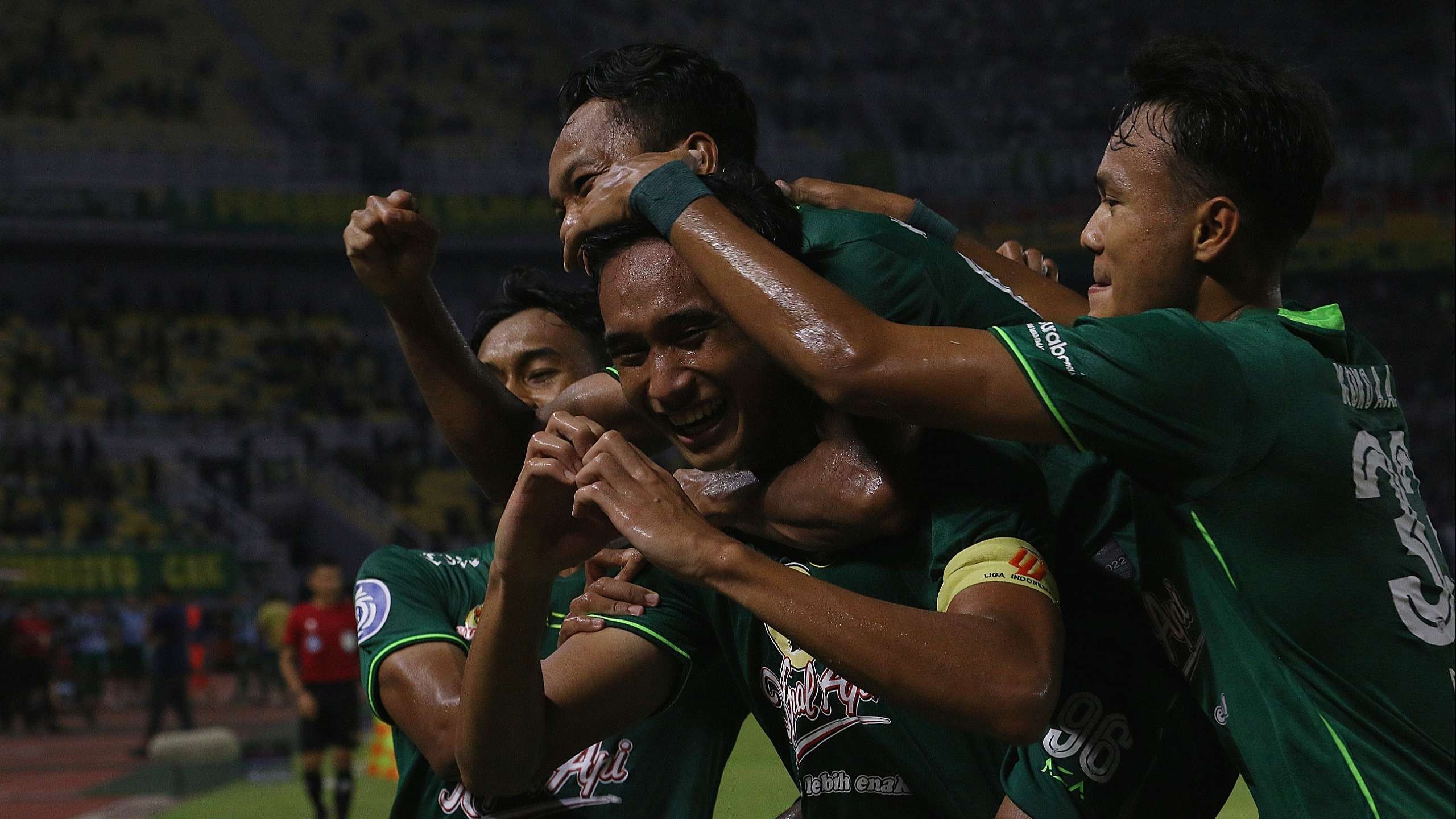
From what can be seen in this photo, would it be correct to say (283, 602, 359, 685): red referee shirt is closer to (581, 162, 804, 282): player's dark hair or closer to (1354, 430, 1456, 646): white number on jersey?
(581, 162, 804, 282): player's dark hair

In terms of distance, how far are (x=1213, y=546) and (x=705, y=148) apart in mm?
1520

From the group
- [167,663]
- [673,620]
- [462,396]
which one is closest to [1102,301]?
[673,620]

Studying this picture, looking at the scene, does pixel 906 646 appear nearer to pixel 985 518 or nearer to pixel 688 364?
pixel 985 518

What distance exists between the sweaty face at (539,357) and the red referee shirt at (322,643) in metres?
8.48

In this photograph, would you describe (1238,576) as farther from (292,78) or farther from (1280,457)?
(292,78)

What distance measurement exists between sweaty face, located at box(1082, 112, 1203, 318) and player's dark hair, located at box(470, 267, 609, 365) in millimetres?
1812

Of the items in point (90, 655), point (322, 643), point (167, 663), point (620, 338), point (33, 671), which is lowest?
point (90, 655)

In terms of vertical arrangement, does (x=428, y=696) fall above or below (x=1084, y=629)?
below

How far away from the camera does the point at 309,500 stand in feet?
90.2

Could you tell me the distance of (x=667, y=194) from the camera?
249cm

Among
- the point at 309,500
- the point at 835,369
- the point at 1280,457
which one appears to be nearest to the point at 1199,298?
the point at 1280,457

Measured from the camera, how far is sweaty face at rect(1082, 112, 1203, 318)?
255cm

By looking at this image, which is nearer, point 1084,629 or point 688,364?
point 688,364

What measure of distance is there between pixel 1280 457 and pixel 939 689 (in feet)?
2.14
